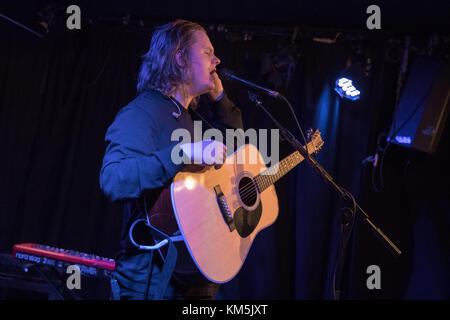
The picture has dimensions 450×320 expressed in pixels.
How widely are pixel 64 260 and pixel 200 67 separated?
144cm

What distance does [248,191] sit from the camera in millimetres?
1977

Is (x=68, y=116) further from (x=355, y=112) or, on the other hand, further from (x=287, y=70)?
(x=355, y=112)

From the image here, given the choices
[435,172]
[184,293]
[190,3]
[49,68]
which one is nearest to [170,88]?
[184,293]

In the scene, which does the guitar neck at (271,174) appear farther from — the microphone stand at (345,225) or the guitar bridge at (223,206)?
the guitar bridge at (223,206)

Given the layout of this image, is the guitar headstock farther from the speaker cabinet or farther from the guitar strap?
the speaker cabinet

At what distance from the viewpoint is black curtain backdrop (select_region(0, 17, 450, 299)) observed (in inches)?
133

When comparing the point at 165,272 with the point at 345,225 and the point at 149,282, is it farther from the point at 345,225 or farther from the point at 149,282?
the point at 345,225

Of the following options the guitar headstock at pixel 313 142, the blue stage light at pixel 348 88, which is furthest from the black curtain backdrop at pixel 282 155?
the guitar headstock at pixel 313 142

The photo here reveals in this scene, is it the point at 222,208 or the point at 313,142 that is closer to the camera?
the point at 222,208

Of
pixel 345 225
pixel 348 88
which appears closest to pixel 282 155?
pixel 348 88

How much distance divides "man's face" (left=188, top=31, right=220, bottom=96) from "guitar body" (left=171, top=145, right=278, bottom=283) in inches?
15.9

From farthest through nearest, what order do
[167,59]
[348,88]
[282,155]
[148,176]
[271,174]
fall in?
[282,155] < [348,88] < [271,174] < [167,59] < [148,176]

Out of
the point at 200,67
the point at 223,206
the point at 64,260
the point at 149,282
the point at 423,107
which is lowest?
the point at 64,260
